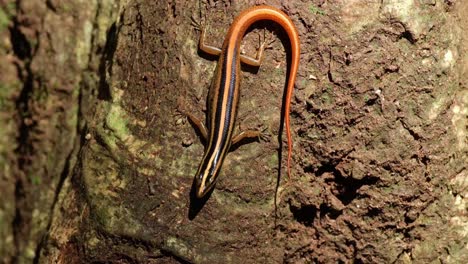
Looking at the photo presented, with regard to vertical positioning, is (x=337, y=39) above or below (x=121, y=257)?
above

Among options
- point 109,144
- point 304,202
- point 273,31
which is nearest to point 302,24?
point 273,31

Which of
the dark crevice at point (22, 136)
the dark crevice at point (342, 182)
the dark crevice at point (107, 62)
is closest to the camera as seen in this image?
the dark crevice at point (22, 136)

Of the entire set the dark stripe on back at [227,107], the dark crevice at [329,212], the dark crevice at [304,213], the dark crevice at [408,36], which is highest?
the dark crevice at [408,36]

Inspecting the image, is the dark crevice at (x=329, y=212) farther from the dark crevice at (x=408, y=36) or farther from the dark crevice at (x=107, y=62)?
the dark crevice at (x=107, y=62)

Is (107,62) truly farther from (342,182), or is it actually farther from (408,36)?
(408,36)

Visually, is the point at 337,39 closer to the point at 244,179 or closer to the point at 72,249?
the point at 244,179

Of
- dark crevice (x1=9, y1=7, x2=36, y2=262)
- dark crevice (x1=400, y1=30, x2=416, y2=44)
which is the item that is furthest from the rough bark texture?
dark crevice (x1=9, y1=7, x2=36, y2=262)

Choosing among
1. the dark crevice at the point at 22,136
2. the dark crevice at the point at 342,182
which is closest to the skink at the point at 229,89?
the dark crevice at the point at 342,182
